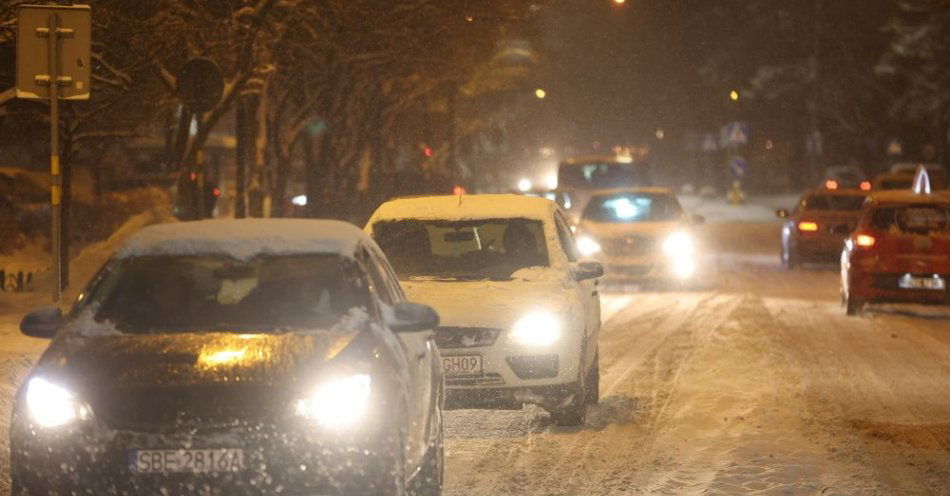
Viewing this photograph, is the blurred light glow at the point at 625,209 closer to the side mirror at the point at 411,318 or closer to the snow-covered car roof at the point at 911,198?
the snow-covered car roof at the point at 911,198

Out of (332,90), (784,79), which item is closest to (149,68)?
(332,90)

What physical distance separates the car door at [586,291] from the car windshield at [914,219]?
7.48 metres

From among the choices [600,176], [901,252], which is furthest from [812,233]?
[901,252]

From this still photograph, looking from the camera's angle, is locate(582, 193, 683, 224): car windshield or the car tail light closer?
the car tail light

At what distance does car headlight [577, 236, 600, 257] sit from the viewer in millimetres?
22866

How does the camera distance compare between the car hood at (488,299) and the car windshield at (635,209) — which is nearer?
the car hood at (488,299)

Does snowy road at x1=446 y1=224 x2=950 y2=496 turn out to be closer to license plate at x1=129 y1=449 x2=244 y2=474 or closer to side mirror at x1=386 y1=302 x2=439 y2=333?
side mirror at x1=386 y1=302 x2=439 y2=333

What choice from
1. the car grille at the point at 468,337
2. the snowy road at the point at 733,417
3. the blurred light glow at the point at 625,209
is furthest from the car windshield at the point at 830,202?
the car grille at the point at 468,337

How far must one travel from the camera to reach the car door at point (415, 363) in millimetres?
6660

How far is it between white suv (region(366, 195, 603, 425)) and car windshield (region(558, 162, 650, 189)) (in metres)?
19.6

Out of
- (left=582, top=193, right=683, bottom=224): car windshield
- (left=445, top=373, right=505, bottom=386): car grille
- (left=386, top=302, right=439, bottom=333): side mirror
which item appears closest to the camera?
(left=386, top=302, right=439, bottom=333): side mirror

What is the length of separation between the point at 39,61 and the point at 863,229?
35.6 feet

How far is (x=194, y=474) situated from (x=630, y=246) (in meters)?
17.4

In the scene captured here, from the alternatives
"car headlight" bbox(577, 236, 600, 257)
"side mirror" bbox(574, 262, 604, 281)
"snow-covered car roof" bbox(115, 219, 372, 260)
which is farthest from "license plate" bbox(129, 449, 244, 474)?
"car headlight" bbox(577, 236, 600, 257)
